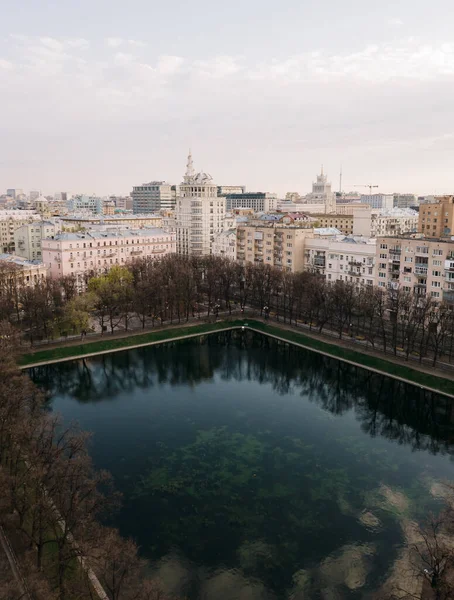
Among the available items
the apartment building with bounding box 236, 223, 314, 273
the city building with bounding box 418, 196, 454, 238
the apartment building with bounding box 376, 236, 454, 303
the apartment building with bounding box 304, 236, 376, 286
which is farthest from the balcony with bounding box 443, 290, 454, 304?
the city building with bounding box 418, 196, 454, 238

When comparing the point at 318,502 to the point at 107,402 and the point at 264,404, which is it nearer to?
the point at 264,404

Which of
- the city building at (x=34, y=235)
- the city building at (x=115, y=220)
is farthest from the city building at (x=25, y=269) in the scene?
the city building at (x=115, y=220)

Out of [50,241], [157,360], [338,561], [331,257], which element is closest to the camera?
[338,561]

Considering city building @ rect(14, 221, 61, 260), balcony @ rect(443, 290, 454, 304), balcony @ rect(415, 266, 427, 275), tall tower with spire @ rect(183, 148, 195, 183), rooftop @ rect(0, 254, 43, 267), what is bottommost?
balcony @ rect(443, 290, 454, 304)

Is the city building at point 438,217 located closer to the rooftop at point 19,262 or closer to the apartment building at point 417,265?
the apartment building at point 417,265

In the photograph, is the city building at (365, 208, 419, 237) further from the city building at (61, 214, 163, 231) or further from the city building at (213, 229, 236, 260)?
the city building at (61, 214, 163, 231)

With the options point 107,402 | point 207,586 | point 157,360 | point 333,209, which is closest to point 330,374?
point 157,360
